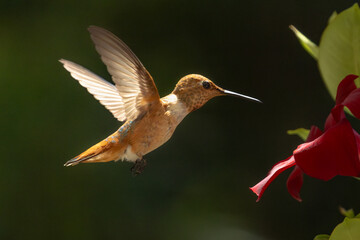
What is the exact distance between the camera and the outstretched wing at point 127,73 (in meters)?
0.86

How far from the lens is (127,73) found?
98 centimetres

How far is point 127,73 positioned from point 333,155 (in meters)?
0.49

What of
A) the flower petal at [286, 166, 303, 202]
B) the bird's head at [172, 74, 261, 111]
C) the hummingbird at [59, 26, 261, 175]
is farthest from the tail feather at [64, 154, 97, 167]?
the flower petal at [286, 166, 303, 202]

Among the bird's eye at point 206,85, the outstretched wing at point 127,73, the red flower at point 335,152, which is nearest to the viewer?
the red flower at point 335,152

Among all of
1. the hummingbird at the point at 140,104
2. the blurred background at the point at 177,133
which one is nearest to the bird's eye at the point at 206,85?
the hummingbird at the point at 140,104

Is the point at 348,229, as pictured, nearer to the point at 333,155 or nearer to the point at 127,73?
the point at 333,155

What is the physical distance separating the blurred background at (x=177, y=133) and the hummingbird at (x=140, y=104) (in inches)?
46.7

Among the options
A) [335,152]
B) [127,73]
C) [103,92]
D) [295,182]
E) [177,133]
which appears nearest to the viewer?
[335,152]

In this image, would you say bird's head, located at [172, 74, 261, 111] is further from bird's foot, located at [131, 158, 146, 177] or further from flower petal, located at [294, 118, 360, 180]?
flower petal, located at [294, 118, 360, 180]

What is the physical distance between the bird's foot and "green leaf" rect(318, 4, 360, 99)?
432 millimetres

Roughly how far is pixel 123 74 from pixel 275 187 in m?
1.49

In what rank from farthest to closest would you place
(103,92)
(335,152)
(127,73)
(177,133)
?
(177,133) < (103,92) < (127,73) < (335,152)

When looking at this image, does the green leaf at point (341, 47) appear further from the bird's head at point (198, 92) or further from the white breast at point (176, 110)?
the white breast at point (176, 110)

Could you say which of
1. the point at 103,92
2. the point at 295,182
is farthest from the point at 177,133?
the point at 295,182
